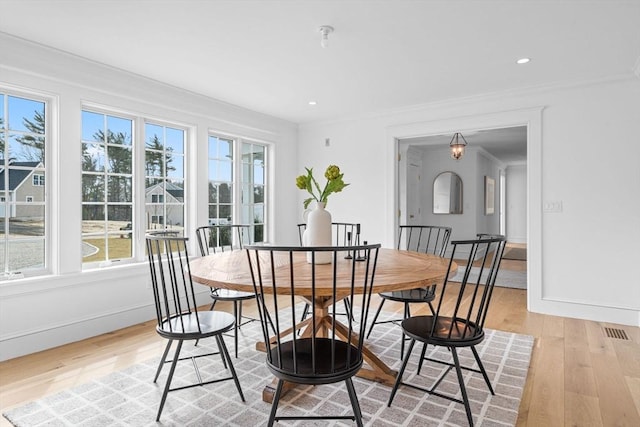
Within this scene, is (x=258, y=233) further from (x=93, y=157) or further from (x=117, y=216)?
(x=93, y=157)

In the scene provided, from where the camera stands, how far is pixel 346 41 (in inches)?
111

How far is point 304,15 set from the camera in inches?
96.2

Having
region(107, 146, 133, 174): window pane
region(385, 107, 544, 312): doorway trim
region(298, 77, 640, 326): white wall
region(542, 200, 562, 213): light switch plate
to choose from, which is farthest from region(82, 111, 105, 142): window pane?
region(542, 200, 562, 213): light switch plate

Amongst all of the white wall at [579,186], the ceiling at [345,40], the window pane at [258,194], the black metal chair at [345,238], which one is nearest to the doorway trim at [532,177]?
the white wall at [579,186]

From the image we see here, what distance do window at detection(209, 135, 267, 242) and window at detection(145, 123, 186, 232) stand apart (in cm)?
42

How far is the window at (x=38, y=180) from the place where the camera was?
301 cm

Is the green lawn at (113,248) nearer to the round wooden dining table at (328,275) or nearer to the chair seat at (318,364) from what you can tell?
the round wooden dining table at (328,275)

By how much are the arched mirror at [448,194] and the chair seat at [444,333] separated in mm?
5897

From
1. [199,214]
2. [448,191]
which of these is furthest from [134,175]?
[448,191]

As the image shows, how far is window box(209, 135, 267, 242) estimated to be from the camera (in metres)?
4.57

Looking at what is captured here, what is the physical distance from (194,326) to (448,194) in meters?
6.67

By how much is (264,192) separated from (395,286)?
12.6 ft

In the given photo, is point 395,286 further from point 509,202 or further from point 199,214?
point 509,202

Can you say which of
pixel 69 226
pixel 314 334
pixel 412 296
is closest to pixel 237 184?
pixel 69 226
